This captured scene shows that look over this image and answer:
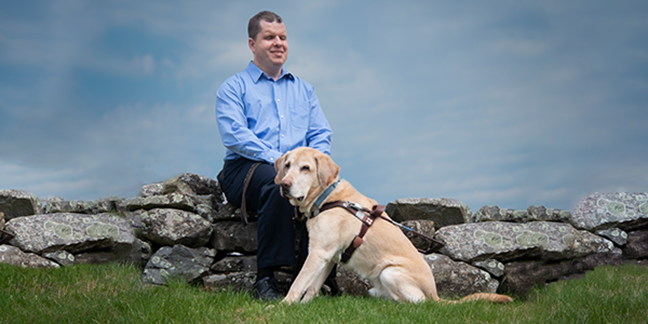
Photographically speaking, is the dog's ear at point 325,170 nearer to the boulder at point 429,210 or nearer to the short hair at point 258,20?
the boulder at point 429,210

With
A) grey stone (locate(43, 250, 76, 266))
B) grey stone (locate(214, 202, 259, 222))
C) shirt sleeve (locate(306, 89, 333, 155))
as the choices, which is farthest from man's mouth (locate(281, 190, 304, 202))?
grey stone (locate(43, 250, 76, 266))

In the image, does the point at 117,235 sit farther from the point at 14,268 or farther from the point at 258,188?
the point at 258,188

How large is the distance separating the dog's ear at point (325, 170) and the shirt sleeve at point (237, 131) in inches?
32.3

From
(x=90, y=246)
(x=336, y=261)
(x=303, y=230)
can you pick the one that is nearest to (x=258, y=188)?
(x=303, y=230)

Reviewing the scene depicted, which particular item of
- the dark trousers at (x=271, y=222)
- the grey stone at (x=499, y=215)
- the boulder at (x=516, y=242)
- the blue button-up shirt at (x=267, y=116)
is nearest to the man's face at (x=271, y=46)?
the blue button-up shirt at (x=267, y=116)

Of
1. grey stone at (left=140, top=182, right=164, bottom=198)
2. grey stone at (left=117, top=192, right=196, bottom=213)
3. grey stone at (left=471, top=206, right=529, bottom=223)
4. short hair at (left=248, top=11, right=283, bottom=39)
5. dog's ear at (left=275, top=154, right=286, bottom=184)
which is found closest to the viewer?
dog's ear at (left=275, top=154, right=286, bottom=184)

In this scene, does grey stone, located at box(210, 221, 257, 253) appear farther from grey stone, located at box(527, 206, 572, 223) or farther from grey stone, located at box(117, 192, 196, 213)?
grey stone, located at box(527, 206, 572, 223)

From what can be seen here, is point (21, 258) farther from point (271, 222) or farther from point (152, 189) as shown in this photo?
point (271, 222)

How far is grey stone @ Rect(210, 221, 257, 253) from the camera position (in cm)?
538

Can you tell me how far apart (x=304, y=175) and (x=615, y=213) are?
16.9 ft

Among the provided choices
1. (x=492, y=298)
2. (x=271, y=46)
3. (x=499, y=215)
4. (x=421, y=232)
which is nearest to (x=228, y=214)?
(x=271, y=46)

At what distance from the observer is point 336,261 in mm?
4355

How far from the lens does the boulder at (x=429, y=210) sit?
5.93m

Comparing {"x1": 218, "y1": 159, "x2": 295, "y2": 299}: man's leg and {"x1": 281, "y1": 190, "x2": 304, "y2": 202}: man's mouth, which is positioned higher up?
{"x1": 281, "y1": 190, "x2": 304, "y2": 202}: man's mouth
